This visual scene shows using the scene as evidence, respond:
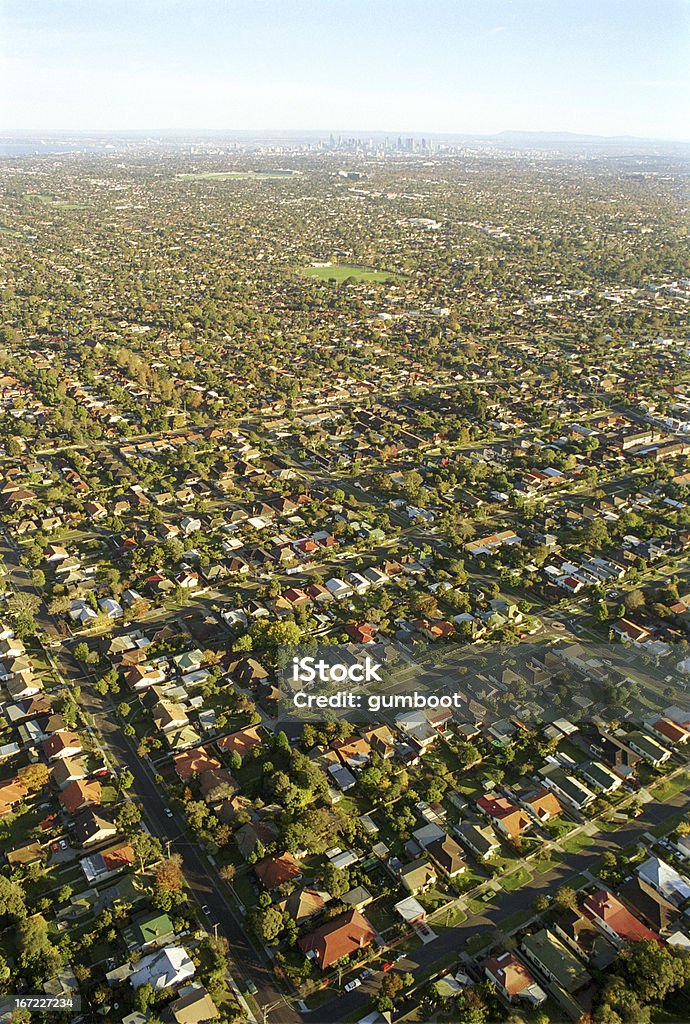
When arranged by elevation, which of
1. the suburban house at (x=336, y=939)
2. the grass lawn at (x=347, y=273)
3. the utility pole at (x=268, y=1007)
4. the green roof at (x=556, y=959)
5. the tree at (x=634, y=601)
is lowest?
the utility pole at (x=268, y=1007)

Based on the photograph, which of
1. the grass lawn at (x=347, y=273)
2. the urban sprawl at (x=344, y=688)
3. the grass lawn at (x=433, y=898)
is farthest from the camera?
the grass lawn at (x=347, y=273)

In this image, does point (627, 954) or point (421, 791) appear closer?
point (627, 954)

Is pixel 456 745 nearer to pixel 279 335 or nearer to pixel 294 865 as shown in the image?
pixel 294 865

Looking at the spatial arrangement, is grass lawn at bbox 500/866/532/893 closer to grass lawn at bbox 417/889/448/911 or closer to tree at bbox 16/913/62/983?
grass lawn at bbox 417/889/448/911

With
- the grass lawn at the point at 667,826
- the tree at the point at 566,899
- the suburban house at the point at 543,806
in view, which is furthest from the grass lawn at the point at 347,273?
the tree at the point at 566,899

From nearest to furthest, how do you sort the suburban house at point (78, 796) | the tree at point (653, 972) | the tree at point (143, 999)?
the tree at point (143, 999), the tree at point (653, 972), the suburban house at point (78, 796)

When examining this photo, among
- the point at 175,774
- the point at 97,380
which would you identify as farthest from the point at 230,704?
the point at 97,380

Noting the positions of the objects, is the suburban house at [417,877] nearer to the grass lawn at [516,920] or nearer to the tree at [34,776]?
the grass lawn at [516,920]

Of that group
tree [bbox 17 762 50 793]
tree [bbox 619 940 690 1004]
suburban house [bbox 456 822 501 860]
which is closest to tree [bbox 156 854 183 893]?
tree [bbox 17 762 50 793]
